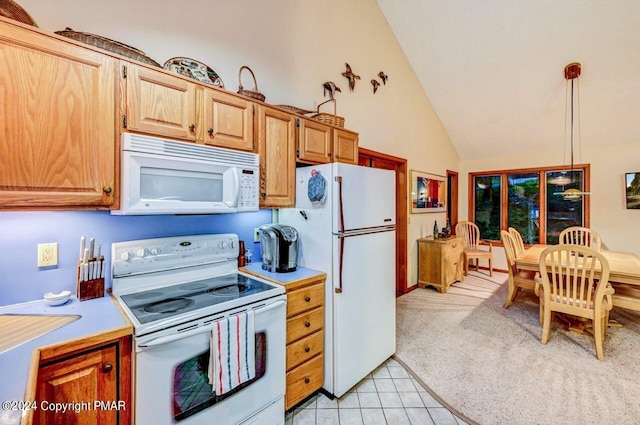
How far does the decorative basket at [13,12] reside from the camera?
117 centimetres

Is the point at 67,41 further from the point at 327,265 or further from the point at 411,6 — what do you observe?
the point at 411,6

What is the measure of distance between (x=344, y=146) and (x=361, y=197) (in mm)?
623

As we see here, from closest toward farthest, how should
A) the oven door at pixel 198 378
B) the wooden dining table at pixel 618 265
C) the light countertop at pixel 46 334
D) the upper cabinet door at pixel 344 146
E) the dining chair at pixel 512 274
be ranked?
the light countertop at pixel 46 334
the oven door at pixel 198 378
the upper cabinet door at pixel 344 146
the wooden dining table at pixel 618 265
the dining chair at pixel 512 274

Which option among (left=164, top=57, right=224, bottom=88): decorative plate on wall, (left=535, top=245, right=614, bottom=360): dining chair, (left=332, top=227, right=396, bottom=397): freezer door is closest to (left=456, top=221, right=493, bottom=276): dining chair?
(left=535, top=245, right=614, bottom=360): dining chair

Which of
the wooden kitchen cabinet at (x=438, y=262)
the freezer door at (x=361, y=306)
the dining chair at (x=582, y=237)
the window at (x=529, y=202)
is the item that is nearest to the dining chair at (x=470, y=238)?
the window at (x=529, y=202)

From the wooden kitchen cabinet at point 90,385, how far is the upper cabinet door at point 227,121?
45.5 inches

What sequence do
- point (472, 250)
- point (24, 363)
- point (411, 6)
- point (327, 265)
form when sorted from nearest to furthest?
point (24, 363)
point (327, 265)
point (411, 6)
point (472, 250)

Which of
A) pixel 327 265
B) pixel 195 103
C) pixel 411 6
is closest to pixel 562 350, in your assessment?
pixel 327 265

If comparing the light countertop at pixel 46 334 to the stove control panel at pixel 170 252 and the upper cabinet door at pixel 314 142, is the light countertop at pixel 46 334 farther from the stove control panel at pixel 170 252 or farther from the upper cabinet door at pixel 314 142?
the upper cabinet door at pixel 314 142

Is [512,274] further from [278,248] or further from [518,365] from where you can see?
[278,248]

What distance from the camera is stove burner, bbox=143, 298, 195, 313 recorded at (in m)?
1.40

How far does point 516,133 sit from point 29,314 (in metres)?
6.22

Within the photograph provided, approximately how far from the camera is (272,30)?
254cm

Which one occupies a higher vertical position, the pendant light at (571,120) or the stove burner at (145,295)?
the pendant light at (571,120)
